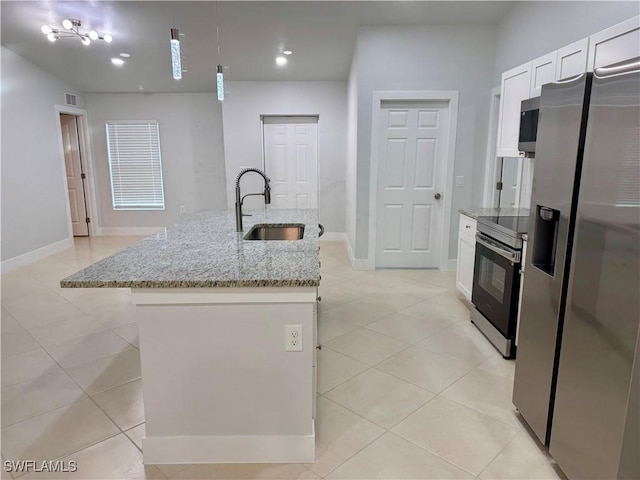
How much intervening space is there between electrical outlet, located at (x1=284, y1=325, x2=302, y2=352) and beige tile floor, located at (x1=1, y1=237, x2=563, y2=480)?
1.89 feet

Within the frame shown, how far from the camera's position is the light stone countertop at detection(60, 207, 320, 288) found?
5.25ft

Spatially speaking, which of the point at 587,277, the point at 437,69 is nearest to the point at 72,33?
the point at 437,69

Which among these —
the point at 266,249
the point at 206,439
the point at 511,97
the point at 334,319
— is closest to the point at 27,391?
the point at 206,439

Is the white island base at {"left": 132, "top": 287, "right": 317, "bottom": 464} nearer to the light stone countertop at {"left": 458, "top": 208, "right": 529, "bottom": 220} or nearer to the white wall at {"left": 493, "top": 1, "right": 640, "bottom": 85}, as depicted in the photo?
the light stone countertop at {"left": 458, "top": 208, "right": 529, "bottom": 220}

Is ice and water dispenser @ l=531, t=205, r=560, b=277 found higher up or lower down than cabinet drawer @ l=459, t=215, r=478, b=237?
higher up

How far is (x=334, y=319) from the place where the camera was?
3432 millimetres

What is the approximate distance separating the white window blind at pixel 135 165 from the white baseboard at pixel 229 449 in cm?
587

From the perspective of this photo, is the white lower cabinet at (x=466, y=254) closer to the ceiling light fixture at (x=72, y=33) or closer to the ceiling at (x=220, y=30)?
the ceiling at (x=220, y=30)

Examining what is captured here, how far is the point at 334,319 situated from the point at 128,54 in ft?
14.5

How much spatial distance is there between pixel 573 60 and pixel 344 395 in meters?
2.60

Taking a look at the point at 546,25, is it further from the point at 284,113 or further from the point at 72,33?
the point at 72,33

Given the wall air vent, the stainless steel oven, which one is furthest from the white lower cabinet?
the wall air vent

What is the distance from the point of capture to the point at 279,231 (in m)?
2.96

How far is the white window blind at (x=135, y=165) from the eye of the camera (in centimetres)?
682
